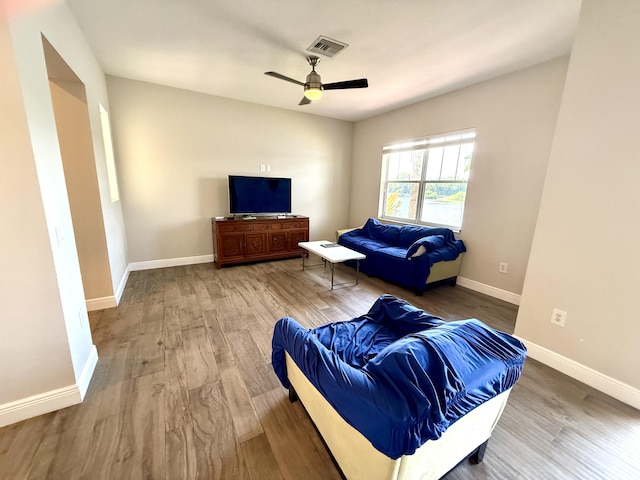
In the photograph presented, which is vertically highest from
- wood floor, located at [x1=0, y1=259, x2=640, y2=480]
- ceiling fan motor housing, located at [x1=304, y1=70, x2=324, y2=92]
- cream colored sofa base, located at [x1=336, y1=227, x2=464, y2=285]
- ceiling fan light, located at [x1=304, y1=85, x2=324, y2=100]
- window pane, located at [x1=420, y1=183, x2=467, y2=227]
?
ceiling fan motor housing, located at [x1=304, y1=70, x2=324, y2=92]

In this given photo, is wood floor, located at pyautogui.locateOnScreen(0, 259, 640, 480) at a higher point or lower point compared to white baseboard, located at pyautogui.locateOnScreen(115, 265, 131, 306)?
lower

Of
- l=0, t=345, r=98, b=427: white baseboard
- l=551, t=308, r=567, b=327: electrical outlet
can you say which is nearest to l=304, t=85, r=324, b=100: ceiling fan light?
l=551, t=308, r=567, b=327: electrical outlet

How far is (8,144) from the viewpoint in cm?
124

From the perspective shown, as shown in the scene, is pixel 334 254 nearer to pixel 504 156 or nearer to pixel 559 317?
pixel 559 317

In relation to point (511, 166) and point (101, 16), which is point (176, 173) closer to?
point (101, 16)

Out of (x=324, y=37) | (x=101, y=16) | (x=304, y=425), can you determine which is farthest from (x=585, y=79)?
(x=101, y=16)

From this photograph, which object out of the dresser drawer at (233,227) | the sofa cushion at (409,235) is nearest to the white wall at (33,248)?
the dresser drawer at (233,227)

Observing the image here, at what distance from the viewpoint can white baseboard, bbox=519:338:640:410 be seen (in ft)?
5.43

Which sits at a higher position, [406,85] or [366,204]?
[406,85]

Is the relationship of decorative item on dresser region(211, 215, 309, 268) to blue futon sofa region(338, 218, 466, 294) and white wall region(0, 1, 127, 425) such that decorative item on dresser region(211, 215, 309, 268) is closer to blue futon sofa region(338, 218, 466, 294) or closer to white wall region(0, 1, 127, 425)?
blue futon sofa region(338, 218, 466, 294)

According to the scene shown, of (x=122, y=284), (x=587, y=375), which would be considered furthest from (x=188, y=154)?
(x=587, y=375)

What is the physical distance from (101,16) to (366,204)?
173 inches

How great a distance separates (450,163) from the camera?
3.73 m

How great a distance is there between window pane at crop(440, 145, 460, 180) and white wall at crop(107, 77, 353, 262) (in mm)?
2414
